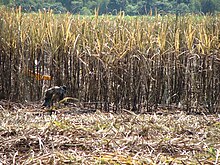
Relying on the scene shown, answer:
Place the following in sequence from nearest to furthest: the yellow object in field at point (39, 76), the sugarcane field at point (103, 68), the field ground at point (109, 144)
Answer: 1. the field ground at point (109, 144)
2. the sugarcane field at point (103, 68)
3. the yellow object in field at point (39, 76)

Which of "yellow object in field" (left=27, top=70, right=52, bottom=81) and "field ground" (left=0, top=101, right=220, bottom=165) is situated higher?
"field ground" (left=0, top=101, right=220, bottom=165)

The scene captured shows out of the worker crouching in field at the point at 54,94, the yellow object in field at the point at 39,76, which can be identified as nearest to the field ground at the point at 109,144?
the worker crouching in field at the point at 54,94

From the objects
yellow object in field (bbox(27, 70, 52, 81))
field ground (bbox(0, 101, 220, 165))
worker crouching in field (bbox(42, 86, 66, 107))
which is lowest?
worker crouching in field (bbox(42, 86, 66, 107))

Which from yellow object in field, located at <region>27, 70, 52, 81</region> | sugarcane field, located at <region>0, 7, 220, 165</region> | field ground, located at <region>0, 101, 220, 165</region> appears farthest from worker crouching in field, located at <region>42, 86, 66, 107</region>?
field ground, located at <region>0, 101, 220, 165</region>

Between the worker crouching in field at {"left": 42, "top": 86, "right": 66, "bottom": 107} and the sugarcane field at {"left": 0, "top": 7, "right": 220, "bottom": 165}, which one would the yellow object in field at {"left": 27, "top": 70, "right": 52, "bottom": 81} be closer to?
the sugarcane field at {"left": 0, "top": 7, "right": 220, "bottom": 165}

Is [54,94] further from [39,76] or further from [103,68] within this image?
[39,76]

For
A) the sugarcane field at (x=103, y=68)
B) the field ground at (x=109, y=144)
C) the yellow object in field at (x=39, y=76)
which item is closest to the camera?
the field ground at (x=109, y=144)

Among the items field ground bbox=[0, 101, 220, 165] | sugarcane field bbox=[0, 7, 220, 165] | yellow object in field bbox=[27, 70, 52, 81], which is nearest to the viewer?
field ground bbox=[0, 101, 220, 165]

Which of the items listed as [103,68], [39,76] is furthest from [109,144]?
[39,76]

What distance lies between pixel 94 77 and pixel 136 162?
3278mm

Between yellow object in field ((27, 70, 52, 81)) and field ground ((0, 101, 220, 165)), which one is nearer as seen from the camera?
field ground ((0, 101, 220, 165))

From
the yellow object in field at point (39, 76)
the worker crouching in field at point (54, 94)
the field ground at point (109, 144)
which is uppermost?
the field ground at point (109, 144)

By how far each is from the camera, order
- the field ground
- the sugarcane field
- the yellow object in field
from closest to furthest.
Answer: the field ground → the sugarcane field → the yellow object in field

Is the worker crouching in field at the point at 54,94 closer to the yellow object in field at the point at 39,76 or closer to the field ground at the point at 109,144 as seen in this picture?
the yellow object in field at the point at 39,76
